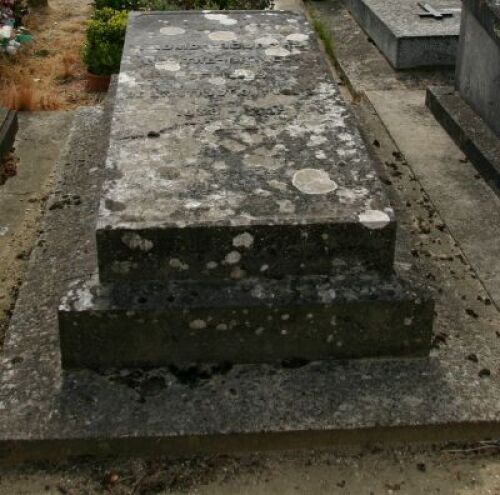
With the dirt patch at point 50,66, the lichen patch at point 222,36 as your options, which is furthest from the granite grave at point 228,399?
the dirt patch at point 50,66

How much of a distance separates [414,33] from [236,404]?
4445mm

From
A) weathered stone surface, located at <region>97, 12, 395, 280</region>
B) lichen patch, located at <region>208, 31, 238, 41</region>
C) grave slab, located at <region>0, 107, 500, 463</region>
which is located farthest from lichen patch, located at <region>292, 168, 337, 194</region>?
lichen patch, located at <region>208, 31, 238, 41</region>

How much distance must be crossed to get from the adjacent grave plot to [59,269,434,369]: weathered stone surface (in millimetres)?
1834

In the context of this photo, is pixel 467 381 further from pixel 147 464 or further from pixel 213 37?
pixel 213 37

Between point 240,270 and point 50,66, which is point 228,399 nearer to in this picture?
point 240,270

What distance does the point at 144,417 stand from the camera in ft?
9.06

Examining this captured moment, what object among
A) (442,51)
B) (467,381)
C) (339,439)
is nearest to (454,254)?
(467,381)

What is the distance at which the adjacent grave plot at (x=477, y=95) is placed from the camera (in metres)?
4.72

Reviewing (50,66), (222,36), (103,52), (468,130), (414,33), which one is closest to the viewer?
(222,36)

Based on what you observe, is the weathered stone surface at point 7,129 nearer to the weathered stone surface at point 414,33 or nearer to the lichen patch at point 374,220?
the lichen patch at point 374,220

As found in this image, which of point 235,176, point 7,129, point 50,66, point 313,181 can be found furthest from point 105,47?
point 313,181

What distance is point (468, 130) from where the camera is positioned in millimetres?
4961

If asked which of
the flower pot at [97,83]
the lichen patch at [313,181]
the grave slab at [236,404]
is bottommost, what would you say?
the flower pot at [97,83]

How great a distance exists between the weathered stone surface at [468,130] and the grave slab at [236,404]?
1.70 metres
